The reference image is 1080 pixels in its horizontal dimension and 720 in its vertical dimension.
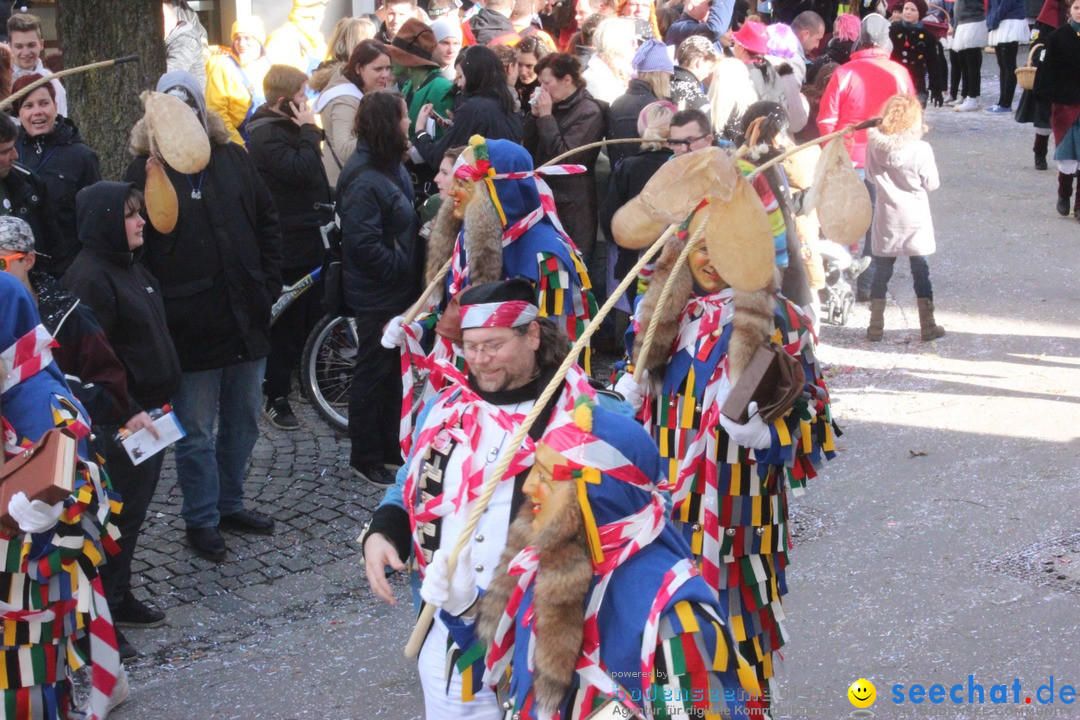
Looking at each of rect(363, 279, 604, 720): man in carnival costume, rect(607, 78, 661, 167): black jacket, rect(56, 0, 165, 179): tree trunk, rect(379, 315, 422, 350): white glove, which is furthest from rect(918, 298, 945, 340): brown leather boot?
rect(363, 279, 604, 720): man in carnival costume

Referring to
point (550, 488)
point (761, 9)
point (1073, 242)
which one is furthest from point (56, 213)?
point (761, 9)

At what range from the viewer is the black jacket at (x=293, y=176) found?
714 cm

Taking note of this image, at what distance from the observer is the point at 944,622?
5137 millimetres

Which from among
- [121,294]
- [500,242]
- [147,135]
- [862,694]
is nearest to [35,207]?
[147,135]

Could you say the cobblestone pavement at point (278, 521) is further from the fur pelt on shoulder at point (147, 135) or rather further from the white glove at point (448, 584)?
the white glove at point (448, 584)

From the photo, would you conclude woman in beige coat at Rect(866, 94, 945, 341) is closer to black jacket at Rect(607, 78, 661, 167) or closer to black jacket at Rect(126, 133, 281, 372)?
black jacket at Rect(607, 78, 661, 167)

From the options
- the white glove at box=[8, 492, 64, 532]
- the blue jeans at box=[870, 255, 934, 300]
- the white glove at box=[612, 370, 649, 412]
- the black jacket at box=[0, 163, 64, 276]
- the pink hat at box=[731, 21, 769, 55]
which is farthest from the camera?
the pink hat at box=[731, 21, 769, 55]

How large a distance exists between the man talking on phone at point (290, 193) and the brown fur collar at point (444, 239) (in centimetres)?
174

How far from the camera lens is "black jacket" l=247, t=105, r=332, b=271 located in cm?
714

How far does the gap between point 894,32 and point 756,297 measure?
36.2 ft

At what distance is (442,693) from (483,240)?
8.13ft

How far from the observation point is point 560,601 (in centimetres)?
270

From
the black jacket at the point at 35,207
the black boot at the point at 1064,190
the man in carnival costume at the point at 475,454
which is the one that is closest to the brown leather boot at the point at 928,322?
the black boot at the point at 1064,190

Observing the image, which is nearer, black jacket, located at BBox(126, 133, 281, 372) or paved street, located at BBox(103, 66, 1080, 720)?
paved street, located at BBox(103, 66, 1080, 720)
